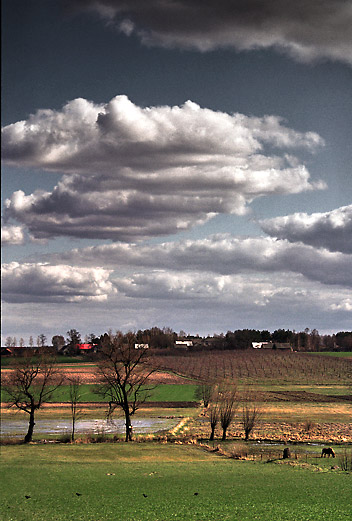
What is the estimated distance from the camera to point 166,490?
31.9m

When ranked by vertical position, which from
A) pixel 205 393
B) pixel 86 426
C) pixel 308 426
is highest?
pixel 205 393

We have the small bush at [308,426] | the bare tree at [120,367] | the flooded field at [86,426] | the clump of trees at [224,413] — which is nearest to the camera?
the clump of trees at [224,413]

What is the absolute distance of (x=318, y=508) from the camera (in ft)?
91.7

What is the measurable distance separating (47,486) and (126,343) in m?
36.6

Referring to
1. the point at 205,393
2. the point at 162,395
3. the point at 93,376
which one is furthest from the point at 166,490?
the point at 93,376

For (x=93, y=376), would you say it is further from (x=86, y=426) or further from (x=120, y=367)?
(x=120, y=367)

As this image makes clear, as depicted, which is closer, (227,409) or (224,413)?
(224,413)

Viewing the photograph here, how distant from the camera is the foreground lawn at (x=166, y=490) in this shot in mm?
27109

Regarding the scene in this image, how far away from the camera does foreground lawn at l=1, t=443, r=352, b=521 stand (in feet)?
88.9

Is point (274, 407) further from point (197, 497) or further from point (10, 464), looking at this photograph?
point (197, 497)

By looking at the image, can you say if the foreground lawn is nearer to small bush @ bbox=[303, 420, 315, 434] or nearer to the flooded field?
the flooded field

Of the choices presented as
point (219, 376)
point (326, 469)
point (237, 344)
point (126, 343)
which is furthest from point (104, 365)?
point (237, 344)

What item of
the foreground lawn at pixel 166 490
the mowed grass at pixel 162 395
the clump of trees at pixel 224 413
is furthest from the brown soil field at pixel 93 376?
the foreground lawn at pixel 166 490

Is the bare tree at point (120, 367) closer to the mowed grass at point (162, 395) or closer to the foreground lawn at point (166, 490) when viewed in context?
the foreground lawn at point (166, 490)
